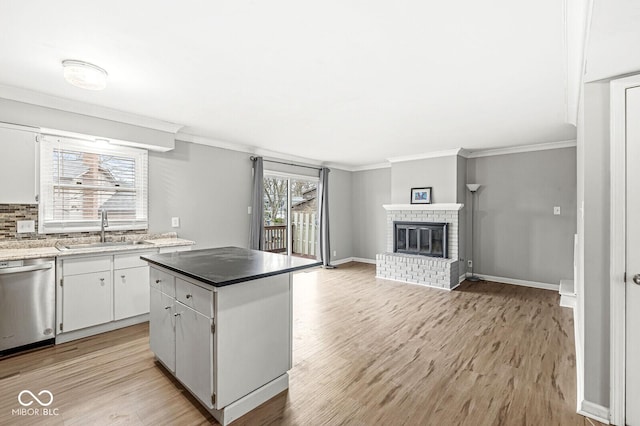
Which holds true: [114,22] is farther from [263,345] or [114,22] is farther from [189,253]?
[263,345]

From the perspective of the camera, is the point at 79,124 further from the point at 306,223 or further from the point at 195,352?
the point at 306,223

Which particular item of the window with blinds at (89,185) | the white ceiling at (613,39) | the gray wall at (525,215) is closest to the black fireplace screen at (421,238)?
the gray wall at (525,215)

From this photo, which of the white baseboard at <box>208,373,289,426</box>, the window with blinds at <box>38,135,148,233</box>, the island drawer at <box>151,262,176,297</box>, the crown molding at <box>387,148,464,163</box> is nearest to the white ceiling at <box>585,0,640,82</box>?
the white baseboard at <box>208,373,289,426</box>

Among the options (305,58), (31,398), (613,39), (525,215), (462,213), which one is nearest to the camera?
(613,39)

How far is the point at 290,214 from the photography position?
21.4 ft

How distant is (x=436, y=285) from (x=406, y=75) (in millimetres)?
3796

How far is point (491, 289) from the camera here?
16.6ft

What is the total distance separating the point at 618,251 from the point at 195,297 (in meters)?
2.74

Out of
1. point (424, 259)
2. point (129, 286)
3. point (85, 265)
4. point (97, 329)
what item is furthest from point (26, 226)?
point (424, 259)

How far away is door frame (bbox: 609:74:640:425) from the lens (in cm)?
187

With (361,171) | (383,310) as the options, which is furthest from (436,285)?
(361,171)

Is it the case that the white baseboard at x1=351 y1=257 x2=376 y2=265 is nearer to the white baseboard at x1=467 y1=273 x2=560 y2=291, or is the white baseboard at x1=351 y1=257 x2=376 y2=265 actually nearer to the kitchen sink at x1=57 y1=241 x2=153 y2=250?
the white baseboard at x1=467 y1=273 x2=560 y2=291

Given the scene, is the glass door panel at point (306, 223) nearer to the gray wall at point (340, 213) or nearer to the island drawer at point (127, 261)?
the gray wall at point (340, 213)

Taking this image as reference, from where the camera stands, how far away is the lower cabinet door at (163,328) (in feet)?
7.48
